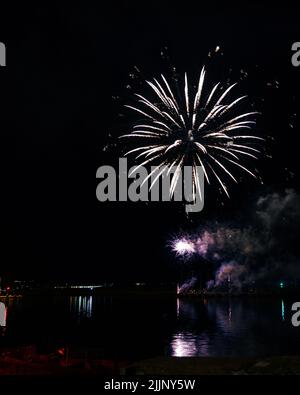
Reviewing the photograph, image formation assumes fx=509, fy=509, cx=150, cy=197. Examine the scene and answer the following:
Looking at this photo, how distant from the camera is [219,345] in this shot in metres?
54.7

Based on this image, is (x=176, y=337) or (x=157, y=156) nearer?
(x=157, y=156)

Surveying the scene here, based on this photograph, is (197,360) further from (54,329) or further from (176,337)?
(54,329)

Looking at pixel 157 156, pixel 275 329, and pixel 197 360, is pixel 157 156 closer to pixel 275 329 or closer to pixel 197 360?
pixel 197 360

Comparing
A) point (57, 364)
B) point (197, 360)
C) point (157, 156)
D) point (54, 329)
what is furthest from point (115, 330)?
point (197, 360)

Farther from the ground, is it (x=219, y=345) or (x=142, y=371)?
(x=142, y=371)
